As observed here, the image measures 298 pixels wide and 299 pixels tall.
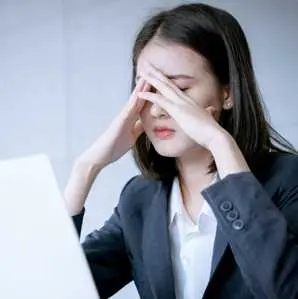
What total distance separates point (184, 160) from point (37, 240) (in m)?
0.49

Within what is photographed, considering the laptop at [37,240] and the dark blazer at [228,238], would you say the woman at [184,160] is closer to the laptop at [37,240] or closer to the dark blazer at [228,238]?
the dark blazer at [228,238]

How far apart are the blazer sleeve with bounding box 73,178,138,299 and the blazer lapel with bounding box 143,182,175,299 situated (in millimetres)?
79

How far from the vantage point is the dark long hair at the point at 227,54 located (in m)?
0.89

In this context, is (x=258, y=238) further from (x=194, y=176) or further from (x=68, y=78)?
(x=68, y=78)

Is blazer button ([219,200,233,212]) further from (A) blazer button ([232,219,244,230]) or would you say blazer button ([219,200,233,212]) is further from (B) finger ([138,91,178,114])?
(B) finger ([138,91,178,114])

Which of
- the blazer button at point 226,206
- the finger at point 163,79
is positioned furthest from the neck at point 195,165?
the blazer button at point 226,206

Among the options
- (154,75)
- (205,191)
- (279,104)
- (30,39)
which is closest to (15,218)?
(205,191)

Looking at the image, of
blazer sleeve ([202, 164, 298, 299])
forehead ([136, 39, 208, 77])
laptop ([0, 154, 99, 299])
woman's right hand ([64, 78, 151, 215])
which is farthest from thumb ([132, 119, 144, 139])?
laptop ([0, 154, 99, 299])

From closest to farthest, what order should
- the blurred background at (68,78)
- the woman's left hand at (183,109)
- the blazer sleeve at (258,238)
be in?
the blazer sleeve at (258,238), the woman's left hand at (183,109), the blurred background at (68,78)

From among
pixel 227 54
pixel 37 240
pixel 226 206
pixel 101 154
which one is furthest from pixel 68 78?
pixel 37 240

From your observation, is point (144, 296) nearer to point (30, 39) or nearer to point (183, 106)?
point (183, 106)

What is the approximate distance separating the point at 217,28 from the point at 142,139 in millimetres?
239

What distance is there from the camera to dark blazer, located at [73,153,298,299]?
26.9 inches

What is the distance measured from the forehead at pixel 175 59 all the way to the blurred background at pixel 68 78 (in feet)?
2.11
